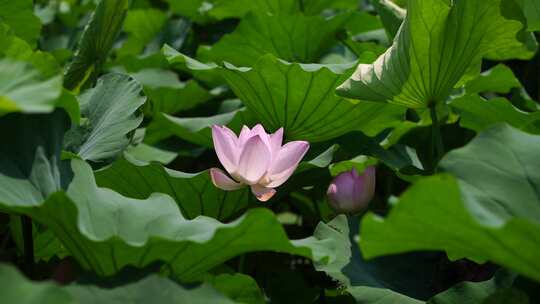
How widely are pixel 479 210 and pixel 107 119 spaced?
2.32 feet

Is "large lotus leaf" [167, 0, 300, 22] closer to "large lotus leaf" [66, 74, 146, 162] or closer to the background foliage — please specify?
the background foliage

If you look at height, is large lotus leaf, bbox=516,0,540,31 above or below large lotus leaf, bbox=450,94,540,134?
above

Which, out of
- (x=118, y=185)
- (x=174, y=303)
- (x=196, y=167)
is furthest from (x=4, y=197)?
(x=196, y=167)

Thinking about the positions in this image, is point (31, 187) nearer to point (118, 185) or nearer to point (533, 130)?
point (118, 185)

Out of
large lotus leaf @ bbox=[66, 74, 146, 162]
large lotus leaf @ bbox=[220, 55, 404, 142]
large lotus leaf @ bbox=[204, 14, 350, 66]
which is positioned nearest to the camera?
large lotus leaf @ bbox=[66, 74, 146, 162]

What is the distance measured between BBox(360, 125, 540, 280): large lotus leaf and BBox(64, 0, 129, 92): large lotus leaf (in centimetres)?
78

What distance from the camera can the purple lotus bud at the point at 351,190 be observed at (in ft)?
4.84

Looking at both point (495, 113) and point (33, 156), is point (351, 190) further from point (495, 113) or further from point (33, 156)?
point (33, 156)

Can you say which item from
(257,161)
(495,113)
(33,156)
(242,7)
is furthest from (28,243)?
(242,7)

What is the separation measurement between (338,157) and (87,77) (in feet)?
1.70

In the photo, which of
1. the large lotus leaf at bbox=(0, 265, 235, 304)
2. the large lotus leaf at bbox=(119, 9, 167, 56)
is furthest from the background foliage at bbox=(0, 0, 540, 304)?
the large lotus leaf at bbox=(119, 9, 167, 56)

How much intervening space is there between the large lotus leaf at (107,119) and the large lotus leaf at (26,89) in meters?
0.37

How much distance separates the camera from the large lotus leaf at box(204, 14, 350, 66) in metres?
2.04

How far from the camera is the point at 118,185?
148 centimetres
